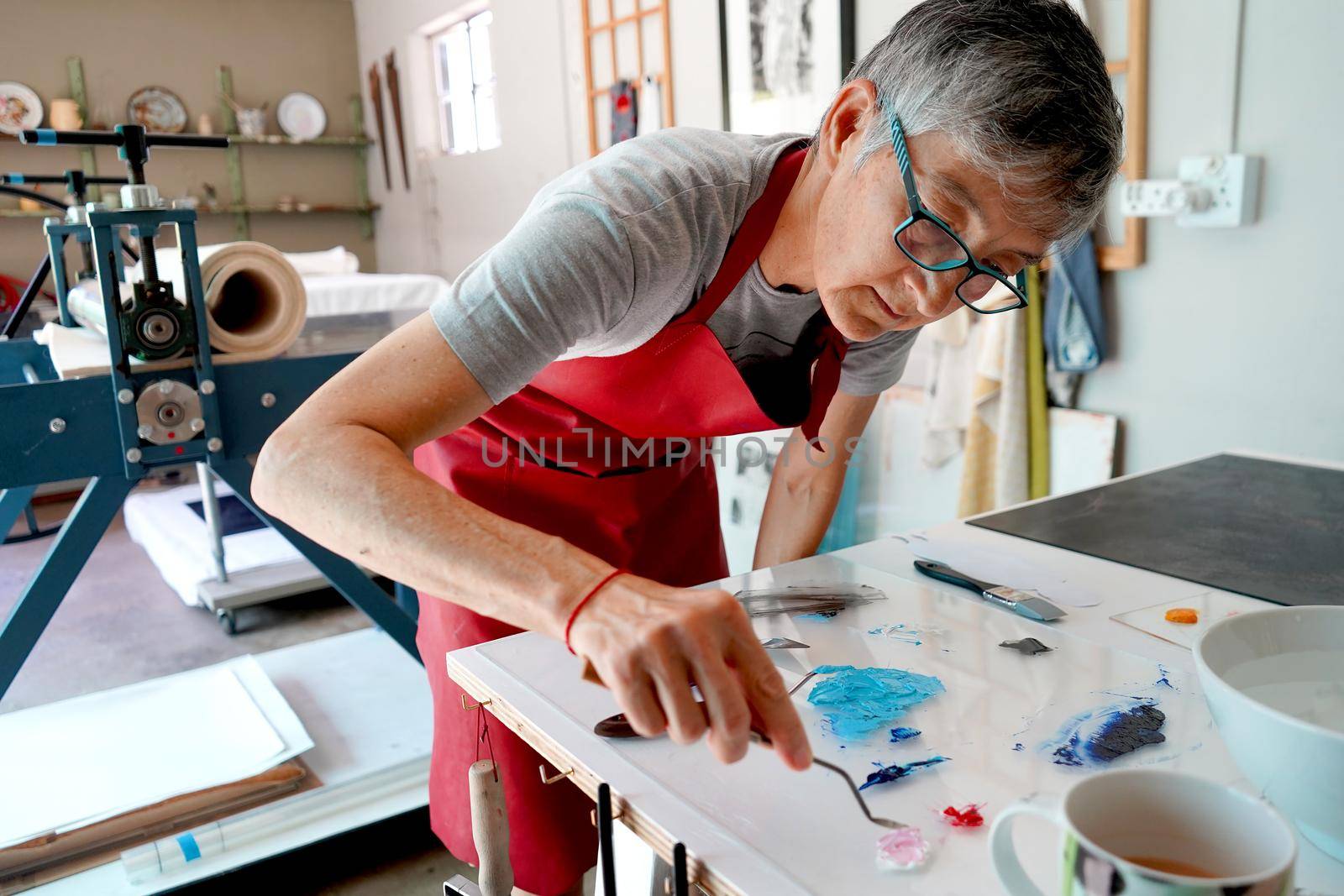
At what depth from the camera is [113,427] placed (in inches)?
66.5

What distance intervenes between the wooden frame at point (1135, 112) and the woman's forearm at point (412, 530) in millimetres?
1733

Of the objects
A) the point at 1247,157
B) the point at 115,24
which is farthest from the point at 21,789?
the point at 115,24

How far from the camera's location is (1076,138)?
815 millimetres

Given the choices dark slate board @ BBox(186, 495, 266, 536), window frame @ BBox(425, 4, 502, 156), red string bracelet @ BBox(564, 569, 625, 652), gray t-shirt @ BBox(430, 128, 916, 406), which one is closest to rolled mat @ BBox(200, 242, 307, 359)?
gray t-shirt @ BBox(430, 128, 916, 406)

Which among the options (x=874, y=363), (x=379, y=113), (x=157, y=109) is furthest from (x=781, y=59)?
(x=157, y=109)

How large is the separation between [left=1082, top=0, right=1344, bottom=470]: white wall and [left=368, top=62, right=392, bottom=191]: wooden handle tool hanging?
473 cm

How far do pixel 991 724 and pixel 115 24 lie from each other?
19.9 feet

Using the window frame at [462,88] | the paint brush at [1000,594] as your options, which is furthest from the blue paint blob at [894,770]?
the window frame at [462,88]

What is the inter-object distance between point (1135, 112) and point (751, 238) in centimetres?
137

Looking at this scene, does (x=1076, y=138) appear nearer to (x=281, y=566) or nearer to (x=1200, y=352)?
(x=1200, y=352)

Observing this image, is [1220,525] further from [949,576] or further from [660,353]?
[660,353]

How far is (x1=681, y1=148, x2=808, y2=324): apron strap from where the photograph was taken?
101cm

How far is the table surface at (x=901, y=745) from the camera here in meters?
0.61

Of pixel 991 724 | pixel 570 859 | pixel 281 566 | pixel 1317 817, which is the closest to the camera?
pixel 1317 817
